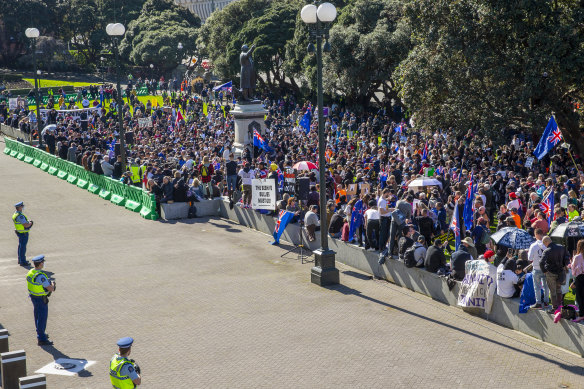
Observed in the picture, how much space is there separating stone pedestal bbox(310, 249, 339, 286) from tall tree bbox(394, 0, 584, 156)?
10.9 metres

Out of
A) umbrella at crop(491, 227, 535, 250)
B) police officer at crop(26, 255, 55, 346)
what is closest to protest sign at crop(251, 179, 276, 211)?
umbrella at crop(491, 227, 535, 250)

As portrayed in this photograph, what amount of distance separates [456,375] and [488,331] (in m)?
2.35

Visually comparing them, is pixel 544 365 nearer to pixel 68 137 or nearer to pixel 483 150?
pixel 483 150

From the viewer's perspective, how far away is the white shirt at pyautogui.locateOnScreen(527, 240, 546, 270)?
14094 millimetres

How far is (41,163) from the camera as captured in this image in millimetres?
36875

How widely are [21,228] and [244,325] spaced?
281 inches

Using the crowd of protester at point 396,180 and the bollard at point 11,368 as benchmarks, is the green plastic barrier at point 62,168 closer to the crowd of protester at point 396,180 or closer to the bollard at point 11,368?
the crowd of protester at point 396,180

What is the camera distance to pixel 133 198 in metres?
26.8

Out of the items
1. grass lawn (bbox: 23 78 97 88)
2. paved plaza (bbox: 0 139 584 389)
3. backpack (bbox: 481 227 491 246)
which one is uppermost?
grass lawn (bbox: 23 78 97 88)

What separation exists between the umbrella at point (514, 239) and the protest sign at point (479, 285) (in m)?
0.57

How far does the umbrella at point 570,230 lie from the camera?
15.0 metres

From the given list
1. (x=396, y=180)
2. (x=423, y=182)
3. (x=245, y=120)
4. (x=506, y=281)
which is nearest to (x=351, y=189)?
(x=423, y=182)

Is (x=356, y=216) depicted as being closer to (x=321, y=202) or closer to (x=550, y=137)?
(x=321, y=202)

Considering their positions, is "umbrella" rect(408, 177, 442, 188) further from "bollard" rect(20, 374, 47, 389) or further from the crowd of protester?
"bollard" rect(20, 374, 47, 389)
